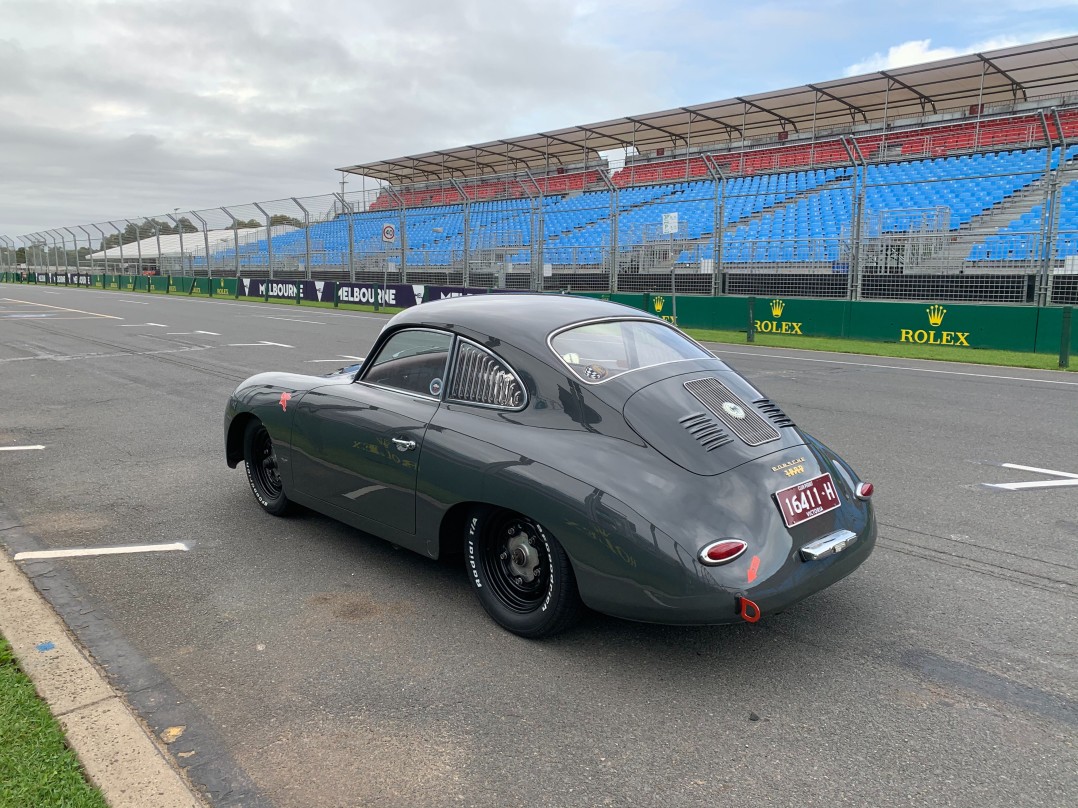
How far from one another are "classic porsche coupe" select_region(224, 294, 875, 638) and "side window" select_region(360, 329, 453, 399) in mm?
11

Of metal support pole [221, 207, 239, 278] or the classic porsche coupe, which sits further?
metal support pole [221, 207, 239, 278]

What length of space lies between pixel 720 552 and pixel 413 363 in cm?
197

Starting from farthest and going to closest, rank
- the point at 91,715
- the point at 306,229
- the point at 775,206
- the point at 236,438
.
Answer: the point at 306,229, the point at 775,206, the point at 236,438, the point at 91,715

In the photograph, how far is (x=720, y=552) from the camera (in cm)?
294

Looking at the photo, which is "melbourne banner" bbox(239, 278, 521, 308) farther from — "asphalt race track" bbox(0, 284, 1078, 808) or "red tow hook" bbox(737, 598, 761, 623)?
"red tow hook" bbox(737, 598, 761, 623)

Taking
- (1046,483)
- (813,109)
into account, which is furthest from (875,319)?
(813,109)

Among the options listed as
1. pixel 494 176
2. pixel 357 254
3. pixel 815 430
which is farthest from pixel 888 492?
pixel 494 176

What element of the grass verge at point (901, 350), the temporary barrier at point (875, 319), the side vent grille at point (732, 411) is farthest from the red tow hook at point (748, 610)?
the grass verge at point (901, 350)

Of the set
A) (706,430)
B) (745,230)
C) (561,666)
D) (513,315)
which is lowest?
(561,666)

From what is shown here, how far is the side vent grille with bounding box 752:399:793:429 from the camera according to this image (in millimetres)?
3779

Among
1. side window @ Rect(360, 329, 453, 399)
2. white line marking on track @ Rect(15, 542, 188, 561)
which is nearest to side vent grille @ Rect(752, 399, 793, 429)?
side window @ Rect(360, 329, 453, 399)

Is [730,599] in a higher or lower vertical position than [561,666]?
higher

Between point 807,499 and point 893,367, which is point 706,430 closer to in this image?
point 807,499

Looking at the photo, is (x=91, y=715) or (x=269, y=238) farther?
(x=269, y=238)
